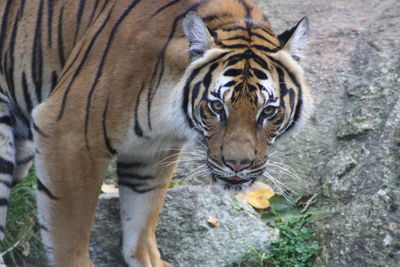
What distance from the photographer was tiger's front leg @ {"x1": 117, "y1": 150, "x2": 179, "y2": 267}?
4715 mm

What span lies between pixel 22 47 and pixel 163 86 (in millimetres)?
988

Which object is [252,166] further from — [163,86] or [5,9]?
[5,9]

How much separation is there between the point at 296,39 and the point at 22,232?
6.58 feet

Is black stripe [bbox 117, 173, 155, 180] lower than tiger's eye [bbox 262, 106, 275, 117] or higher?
lower

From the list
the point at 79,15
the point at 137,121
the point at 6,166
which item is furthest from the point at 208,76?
the point at 6,166

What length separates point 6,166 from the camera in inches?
183

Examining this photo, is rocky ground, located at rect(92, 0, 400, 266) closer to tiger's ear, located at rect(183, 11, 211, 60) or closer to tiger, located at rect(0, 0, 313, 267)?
tiger, located at rect(0, 0, 313, 267)

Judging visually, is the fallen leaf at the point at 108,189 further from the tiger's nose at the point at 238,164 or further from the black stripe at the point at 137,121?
the tiger's nose at the point at 238,164

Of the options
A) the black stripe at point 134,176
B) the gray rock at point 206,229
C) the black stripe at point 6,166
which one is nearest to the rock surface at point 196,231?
the gray rock at point 206,229

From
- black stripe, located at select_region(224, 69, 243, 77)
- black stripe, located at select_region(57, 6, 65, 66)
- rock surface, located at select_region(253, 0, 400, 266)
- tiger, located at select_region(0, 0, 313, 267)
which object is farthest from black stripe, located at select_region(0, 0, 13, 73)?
rock surface, located at select_region(253, 0, 400, 266)

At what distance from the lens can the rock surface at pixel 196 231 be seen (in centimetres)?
481

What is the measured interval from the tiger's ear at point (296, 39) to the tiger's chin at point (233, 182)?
628mm

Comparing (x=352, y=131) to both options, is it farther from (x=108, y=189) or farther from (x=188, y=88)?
(x=188, y=88)

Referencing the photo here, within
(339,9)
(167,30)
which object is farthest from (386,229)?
(339,9)
